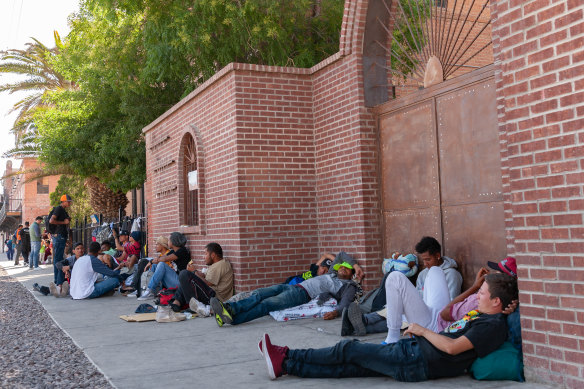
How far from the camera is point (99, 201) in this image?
71.3 ft

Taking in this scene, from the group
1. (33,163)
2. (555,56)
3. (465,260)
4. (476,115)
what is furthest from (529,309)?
(33,163)

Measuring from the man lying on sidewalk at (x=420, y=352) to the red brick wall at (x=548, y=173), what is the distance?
222 mm

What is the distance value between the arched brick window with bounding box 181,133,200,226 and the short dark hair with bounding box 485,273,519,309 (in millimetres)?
6833

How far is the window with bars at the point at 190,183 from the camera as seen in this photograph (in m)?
10.4

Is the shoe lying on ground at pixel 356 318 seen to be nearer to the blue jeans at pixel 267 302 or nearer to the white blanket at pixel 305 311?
the white blanket at pixel 305 311

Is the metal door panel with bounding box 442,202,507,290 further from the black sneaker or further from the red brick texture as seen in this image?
the red brick texture

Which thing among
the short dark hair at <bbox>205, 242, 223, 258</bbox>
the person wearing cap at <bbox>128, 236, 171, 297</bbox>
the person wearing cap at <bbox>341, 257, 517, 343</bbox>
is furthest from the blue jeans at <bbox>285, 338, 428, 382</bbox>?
the person wearing cap at <bbox>128, 236, 171, 297</bbox>

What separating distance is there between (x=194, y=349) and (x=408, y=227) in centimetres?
306

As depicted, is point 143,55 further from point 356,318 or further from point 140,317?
point 356,318

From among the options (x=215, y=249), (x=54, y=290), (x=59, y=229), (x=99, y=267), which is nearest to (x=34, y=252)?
(x=59, y=229)

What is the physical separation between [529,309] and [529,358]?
34 cm

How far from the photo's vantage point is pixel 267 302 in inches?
264

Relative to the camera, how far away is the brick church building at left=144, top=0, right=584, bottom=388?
3.64 m

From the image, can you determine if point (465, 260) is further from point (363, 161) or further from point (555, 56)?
point (555, 56)
